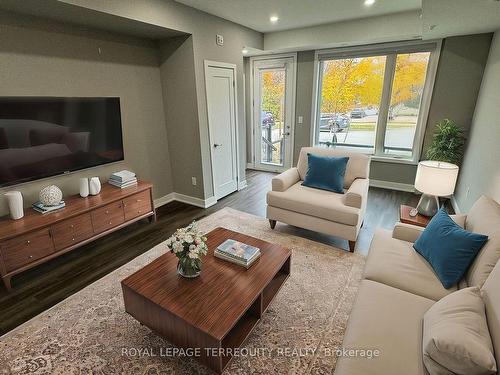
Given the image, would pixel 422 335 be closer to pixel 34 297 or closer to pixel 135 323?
pixel 135 323

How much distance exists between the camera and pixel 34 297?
7.41 ft

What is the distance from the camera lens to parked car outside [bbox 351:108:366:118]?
4869 mm

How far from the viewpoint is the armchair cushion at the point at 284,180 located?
10.6 feet

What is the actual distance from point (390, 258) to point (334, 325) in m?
0.63

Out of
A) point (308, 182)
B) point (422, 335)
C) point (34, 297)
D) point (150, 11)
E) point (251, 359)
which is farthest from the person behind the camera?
point (308, 182)

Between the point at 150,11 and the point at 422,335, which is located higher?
the point at 150,11

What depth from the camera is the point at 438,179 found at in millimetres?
2379

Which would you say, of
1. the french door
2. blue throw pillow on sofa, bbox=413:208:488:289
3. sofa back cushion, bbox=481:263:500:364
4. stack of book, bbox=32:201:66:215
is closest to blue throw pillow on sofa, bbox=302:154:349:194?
blue throw pillow on sofa, bbox=413:208:488:289

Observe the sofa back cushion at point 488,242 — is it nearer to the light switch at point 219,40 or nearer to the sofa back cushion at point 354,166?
the sofa back cushion at point 354,166

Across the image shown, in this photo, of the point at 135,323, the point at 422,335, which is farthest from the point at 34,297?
the point at 422,335

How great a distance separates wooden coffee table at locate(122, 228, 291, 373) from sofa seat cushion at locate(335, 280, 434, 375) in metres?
0.57

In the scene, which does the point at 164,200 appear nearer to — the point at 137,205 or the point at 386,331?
the point at 137,205

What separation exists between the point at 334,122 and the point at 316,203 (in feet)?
9.43

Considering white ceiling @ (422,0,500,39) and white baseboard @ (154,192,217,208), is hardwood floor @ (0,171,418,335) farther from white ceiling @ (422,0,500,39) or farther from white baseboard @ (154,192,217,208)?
white ceiling @ (422,0,500,39)
